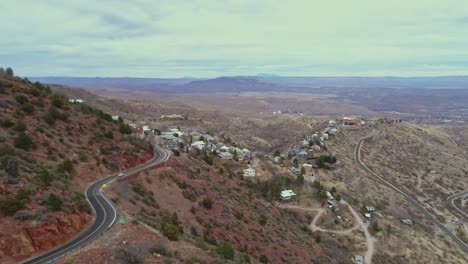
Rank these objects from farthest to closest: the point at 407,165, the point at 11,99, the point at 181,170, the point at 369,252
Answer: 1. the point at 407,165
2. the point at 369,252
3. the point at 181,170
4. the point at 11,99

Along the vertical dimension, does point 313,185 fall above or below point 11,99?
below

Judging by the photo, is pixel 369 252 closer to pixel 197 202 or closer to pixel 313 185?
pixel 313 185

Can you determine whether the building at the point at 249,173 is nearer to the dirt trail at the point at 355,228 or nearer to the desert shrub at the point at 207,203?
the dirt trail at the point at 355,228

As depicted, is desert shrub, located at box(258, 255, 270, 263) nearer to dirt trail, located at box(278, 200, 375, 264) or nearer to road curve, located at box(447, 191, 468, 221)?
dirt trail, located at box(278, 200, 375, 264)

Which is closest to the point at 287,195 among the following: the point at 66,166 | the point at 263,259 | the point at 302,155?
the point at 302,155

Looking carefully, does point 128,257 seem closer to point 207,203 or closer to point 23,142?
point 207,203

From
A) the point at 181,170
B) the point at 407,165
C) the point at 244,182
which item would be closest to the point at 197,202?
the point at 181,170

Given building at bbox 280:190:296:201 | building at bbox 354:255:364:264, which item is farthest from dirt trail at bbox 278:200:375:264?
building at bbox 280:190:296:201
